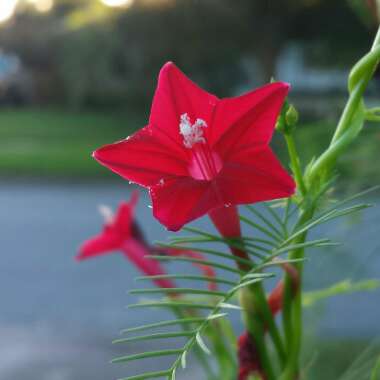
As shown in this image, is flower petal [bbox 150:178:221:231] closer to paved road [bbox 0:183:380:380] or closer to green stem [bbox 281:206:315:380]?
green stem [bbox 281:206:315:380]

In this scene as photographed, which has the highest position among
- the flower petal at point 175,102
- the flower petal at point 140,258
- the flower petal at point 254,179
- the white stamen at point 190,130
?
the flower petal at point 140,258

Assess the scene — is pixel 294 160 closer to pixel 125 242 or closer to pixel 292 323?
pixel 292 323

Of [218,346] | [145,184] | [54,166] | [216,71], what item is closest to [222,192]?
[145,184]

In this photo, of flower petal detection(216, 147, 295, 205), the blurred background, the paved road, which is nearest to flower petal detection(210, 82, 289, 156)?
flower petal detection(216, 147, 295, 205)

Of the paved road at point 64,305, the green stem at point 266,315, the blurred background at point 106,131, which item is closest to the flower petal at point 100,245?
the blurred background at point 106,131

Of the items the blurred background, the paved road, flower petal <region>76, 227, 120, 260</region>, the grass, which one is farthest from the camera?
the grass

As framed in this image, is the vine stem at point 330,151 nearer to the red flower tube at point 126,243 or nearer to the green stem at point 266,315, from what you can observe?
the green stem at point 266,315

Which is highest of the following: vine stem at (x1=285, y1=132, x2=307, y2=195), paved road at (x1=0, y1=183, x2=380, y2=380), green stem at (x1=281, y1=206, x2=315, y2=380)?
paved road at (x1=0, y1=183, x2=380, y2=380)
